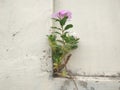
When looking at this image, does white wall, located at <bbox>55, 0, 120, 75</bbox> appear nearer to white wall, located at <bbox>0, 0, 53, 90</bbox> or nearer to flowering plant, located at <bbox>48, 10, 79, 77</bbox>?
flowering plant, located at <bbox>48, 10, 79, 77</bbox>

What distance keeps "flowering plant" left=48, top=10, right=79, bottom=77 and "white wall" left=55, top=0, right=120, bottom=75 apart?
7 centimetres

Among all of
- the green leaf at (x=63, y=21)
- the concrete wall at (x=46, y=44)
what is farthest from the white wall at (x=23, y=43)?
the green leaf at (x=63, y=21)

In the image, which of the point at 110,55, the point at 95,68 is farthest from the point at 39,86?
the point at 110,55

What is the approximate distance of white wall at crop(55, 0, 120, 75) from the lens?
1924 mm

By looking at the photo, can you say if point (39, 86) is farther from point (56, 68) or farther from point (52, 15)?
point (52, 15)

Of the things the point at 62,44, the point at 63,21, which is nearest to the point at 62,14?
the point at 63,21

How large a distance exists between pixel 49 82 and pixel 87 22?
0.55 m

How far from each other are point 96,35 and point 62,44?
272mm

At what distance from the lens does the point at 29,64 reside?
6.16ft

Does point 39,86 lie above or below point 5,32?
below

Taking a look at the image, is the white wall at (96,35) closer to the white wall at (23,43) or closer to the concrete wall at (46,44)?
the concrete wall at (46,44)

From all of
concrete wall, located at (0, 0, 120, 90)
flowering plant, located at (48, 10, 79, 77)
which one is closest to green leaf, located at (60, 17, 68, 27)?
flowering plant, located at (48, 10, 79, 77)

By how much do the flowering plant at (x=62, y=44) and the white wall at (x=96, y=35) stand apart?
0.23 feet

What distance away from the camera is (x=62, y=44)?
1.92m
